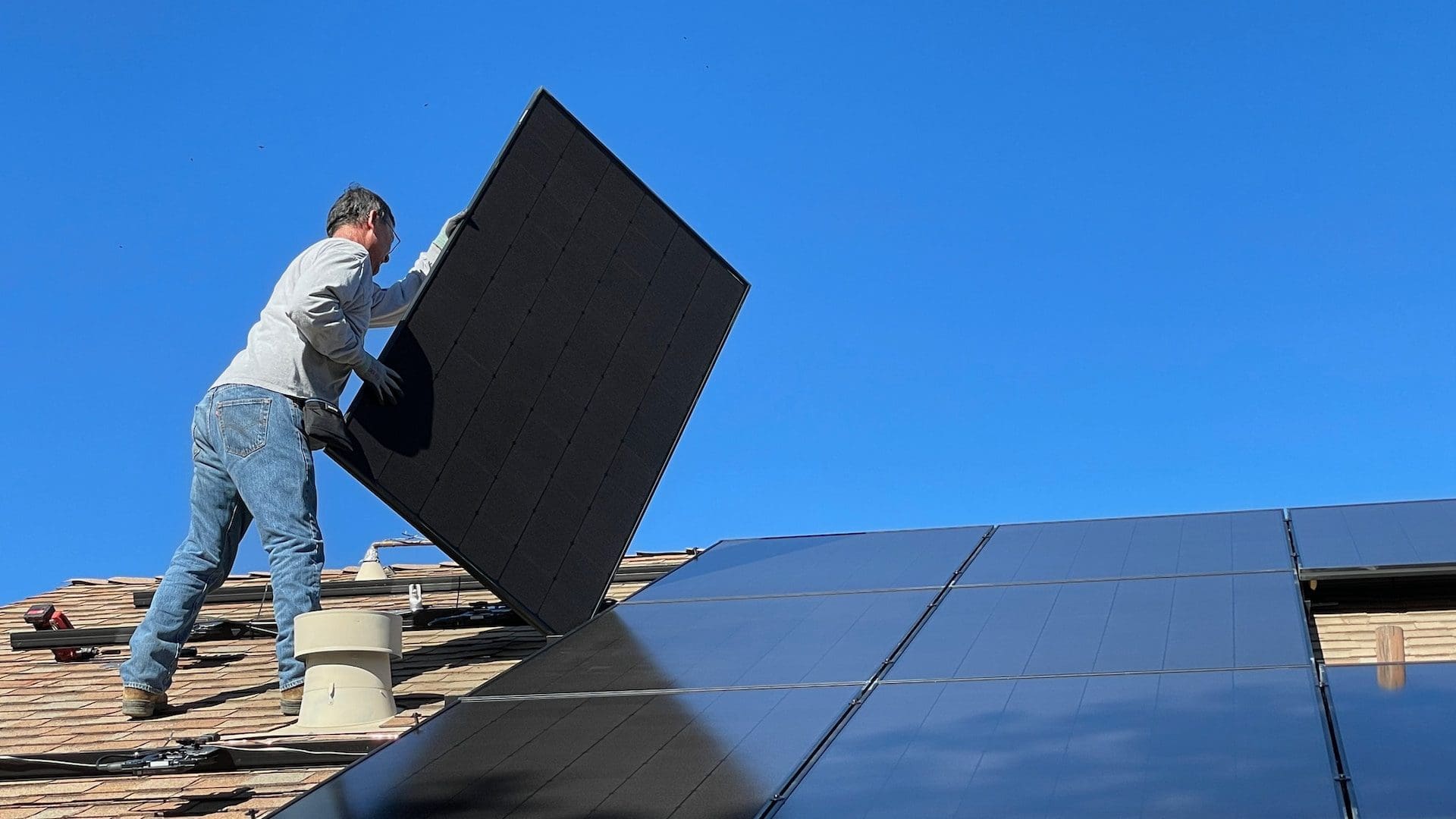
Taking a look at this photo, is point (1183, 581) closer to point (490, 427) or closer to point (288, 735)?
point (490, 427)

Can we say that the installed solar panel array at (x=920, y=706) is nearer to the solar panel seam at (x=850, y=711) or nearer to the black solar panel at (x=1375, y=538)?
the solar panel seam at (x=850, y=711)

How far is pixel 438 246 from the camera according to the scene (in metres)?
6.77

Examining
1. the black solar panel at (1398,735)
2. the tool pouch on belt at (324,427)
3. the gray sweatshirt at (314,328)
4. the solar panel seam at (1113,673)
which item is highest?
the gray sweatshirt at (314,328)

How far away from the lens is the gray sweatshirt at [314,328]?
5.98m

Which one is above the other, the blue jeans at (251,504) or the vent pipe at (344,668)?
the blue jeans at (251,504)

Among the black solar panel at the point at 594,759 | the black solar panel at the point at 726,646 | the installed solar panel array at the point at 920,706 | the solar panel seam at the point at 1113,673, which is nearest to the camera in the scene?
the installed solar panel array at the point at 920,706

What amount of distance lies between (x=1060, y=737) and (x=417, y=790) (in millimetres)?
1708

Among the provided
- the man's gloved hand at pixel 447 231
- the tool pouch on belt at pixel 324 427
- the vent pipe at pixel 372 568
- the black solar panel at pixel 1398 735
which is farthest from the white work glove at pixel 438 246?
the black solar panel at pixel 1398 735

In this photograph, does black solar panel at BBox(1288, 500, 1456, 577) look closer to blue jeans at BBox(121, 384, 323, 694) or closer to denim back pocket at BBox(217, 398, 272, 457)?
blue jeans at BBox(121, 384, 323, 694)

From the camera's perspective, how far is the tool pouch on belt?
5.84m

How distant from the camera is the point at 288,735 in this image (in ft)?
17.0

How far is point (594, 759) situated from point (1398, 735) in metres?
2.09

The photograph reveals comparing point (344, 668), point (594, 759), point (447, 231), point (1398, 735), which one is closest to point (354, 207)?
point (447, 231)

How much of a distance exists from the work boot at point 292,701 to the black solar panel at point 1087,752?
2.26 metres
